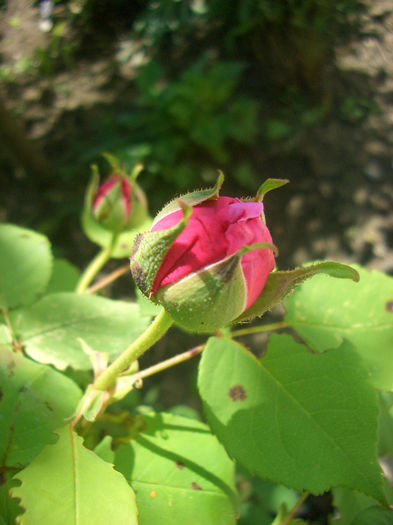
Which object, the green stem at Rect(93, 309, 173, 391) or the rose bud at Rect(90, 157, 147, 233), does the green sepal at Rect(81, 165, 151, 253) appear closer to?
the rose bud at Rect(90, 157, 147, 233)

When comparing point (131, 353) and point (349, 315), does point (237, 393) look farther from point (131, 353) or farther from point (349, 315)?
point (349, 315)

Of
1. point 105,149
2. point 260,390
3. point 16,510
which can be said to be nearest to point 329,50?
point 105,149

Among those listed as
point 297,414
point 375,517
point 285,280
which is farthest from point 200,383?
point 375,517

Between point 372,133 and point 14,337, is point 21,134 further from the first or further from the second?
point 372,133

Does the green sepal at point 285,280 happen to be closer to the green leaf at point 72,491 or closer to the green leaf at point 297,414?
the green leaf at point 297,414

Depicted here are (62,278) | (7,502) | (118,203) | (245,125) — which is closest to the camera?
(7,502)

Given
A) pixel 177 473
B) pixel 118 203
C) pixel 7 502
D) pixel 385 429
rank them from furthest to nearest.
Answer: pixel 118 203, pixel 385 429, pixel 177 473, pixel 7 502

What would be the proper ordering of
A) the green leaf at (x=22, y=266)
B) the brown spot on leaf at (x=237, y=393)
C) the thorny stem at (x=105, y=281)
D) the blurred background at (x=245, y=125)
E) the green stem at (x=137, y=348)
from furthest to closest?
the blurred background at (x=245, y=125) → the thorny stem at (x=105, y=281) → the green leaf at (x=22, y=266) → the brown spot on leaf at (x=237, y=393) → the green stem at (x=137, y=348)

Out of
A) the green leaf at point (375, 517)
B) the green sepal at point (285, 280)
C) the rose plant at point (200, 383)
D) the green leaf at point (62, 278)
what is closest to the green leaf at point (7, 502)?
the rose plant at point (200, 383)
